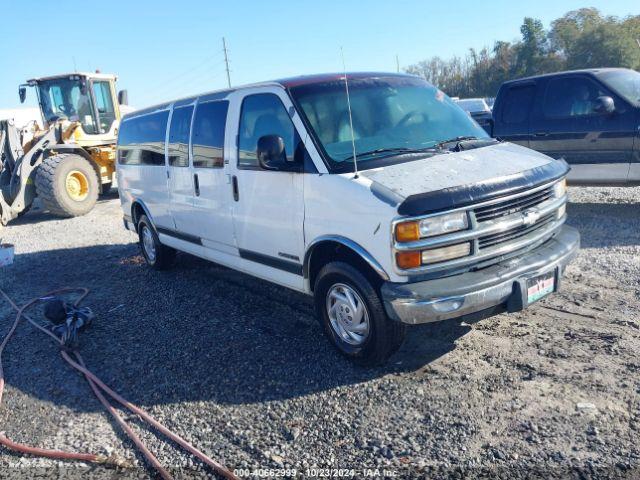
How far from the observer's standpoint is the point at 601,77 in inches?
302

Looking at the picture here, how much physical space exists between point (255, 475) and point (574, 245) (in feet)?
9.67

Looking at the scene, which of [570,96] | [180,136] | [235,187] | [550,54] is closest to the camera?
[235,187]

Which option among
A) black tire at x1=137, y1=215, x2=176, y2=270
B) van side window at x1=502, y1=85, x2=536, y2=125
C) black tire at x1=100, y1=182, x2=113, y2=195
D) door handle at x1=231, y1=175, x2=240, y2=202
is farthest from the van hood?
black tire at x1=100, y1=182, x2=113, y2=195

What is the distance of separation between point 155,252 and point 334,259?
387 centimetres

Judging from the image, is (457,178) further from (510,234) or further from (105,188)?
(105,188)

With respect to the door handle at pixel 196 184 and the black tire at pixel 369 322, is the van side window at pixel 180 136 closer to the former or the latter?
the door handle at pixel 196 184

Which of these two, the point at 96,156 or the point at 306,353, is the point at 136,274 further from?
the point at 96,156

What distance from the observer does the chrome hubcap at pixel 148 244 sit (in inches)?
284

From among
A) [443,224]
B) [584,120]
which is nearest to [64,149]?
[584,120]

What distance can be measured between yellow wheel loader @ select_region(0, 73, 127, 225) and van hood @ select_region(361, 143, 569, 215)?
33.8 feet

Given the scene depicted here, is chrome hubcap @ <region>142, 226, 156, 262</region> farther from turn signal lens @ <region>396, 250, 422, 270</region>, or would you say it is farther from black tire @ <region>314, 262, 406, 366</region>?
turn signal lens @ <region>396, 250, 422, 270</region>

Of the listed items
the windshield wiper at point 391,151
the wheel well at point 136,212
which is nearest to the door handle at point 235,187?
the windshield wiper at point 391,151

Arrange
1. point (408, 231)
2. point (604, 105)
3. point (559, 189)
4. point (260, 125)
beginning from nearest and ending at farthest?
point (408, 231) < point (559, 189) < point (260, 125) < point (604, 105)

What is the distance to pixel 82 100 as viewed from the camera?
1395 cm
